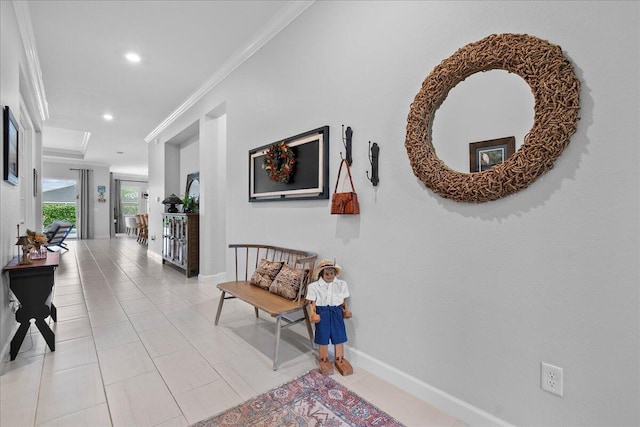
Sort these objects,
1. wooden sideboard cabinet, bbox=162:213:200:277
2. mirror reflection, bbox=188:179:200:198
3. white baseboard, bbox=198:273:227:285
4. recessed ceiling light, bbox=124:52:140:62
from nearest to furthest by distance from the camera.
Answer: recessed ceiling light, bbox=124:52:140:62
white baseboard, bbox=198:273:227:285
wooden sideboard cabinet, bbox=162:213:200:277
mirror reflection, bbox=188:179:200:198

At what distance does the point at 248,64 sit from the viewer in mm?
3344

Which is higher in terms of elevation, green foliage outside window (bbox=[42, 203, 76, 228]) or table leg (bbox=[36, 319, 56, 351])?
green foliage outside window (bbox=[42, 203, 76, 228])

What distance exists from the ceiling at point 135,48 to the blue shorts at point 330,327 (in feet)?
8.31

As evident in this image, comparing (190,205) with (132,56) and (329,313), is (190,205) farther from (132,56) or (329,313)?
(329,313)

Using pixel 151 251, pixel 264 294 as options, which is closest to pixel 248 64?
pixel 264 294

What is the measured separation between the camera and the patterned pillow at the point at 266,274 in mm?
2588

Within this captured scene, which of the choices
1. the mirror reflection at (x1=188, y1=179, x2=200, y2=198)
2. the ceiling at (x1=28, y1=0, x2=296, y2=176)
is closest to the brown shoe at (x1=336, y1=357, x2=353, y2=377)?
the ceiling at (x1=28, y1=0, x2=296, y2=176)

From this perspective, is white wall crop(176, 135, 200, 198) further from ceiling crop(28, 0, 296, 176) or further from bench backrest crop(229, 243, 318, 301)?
bench backrest crop(229, 243, 318, 301)

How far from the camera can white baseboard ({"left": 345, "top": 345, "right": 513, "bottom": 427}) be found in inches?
59.0

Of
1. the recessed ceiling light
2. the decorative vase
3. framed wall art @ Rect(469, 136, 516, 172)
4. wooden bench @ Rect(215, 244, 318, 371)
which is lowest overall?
wooden bench @ Rect(215, 244, 318, 371)

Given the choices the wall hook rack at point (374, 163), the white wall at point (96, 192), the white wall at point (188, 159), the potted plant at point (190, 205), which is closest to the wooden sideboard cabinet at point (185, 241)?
the potted plant at point (190, 205)

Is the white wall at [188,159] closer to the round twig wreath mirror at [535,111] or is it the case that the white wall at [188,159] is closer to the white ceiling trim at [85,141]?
the white ceiling trim at [85,141]

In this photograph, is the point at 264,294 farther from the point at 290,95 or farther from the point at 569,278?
the point at 569,278

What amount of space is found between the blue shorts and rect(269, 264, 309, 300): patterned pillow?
32 centimetres
